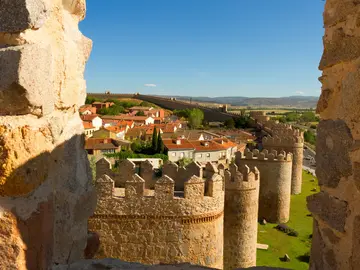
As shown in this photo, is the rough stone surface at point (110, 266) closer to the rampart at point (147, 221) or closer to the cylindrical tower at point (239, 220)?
the rampart at point (147, 221)

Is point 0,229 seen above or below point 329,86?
below

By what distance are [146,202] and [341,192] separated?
5.21m

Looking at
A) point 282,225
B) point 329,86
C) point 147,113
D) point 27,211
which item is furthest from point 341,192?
point 147,113

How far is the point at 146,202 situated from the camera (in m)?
7.06

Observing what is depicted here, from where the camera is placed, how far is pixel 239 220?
1092 cm

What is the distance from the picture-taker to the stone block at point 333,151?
2.16m

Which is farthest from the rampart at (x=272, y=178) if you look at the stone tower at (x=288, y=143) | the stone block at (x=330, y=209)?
the stone block at (x=330, y=209)

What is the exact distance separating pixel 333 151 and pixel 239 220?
9026mm

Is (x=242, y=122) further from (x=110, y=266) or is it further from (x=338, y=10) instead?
(x=338, y=10)

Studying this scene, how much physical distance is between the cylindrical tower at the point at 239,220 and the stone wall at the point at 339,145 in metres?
8.61

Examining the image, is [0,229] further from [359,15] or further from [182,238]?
[182,238]

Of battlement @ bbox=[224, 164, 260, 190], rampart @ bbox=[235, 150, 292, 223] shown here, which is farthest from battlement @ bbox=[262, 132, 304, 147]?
battlement @ bbox=[224, 164, 260, 190]

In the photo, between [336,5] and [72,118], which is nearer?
[336,5]

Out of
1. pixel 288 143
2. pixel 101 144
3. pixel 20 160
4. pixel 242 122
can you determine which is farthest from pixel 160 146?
pixel 20 160
